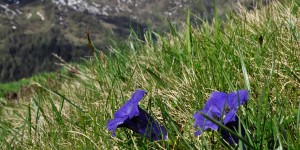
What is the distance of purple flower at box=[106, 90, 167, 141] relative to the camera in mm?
1790

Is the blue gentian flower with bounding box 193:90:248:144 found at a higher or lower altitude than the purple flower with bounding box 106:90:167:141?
higher

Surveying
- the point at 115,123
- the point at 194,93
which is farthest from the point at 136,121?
the point at 194,93

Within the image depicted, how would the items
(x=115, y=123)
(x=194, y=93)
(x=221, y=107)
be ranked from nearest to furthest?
(x=221, y=107) → (x=115, y=123) → (x=194, y=93)

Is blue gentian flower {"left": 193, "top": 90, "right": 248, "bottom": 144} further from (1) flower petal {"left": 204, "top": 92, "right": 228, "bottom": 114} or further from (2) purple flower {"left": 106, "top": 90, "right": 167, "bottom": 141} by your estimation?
(2) purple flower {"left": 106, "top": 90, "right": 167, "bottom": 141}

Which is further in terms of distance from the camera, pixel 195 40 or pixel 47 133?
pixel 195 40

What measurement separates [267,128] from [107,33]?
3.70 m

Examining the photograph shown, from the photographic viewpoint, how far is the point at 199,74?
2.92 meters

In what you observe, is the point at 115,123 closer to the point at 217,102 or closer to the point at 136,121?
the point at 136,121

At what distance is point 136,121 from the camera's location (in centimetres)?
190

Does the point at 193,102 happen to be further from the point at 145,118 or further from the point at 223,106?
the point at 223,106

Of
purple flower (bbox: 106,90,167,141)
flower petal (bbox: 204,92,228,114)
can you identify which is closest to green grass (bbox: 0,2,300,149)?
purple flower (bbox: 106,90,167,141)

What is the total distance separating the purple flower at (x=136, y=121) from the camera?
5.87ft

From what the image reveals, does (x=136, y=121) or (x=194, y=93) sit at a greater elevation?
(x=136, y=121)

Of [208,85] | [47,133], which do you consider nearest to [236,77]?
[208,85]
